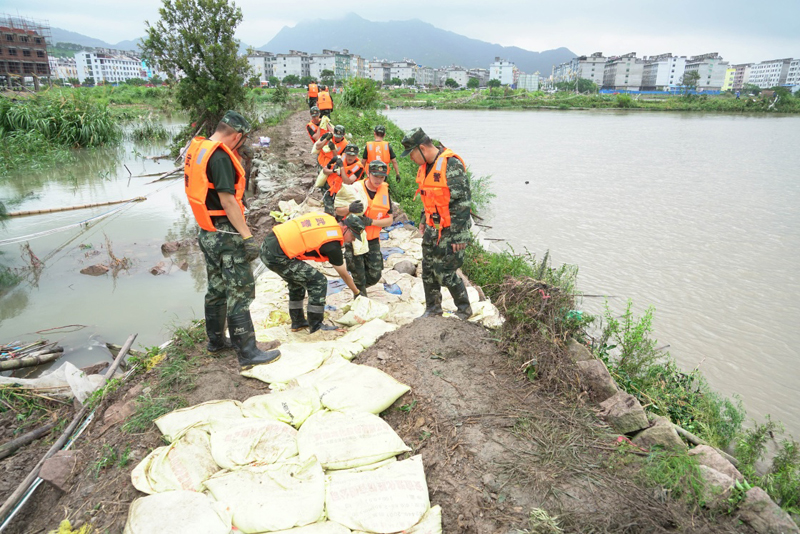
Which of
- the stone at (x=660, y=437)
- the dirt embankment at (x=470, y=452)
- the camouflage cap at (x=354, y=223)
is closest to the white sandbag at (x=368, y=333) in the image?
the dirt embankment at (x=470, y=452)

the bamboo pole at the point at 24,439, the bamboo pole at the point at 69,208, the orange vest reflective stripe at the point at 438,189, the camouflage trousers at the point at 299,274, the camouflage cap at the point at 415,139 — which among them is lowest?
the bamboo pole at the point at 24,439

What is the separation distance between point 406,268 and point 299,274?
2039 mm

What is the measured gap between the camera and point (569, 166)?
49.5 feet

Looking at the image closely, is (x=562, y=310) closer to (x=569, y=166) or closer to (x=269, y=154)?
(x=269, y=154)

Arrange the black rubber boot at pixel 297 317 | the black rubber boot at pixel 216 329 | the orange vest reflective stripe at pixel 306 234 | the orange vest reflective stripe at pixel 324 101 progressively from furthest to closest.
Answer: the orange vest reflective stripe at pixel 324 101, the black rubber boot at pixel 297 317, the orange vest reflective stripe at pixel 306 234, the black rubber boot at pixel 216 329

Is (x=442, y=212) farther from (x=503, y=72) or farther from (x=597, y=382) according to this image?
(x=503, y=72)

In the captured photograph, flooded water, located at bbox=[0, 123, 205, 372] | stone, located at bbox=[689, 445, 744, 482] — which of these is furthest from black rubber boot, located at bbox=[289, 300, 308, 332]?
stone, located at bbox=[689, 445, 744, 482]

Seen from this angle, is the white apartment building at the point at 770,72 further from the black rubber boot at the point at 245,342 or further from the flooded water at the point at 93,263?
the black rubber boot at the point at 245,342

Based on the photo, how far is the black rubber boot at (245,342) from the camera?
10.7 ft

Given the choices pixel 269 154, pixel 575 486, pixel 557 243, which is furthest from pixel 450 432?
pixel 269 154

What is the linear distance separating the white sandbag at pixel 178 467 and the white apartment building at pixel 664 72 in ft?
414

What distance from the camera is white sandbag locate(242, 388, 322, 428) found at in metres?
2.68

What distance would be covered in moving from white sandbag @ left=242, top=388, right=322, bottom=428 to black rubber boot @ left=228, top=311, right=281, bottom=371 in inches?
18.0

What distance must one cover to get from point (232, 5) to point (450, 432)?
14.3 meters
